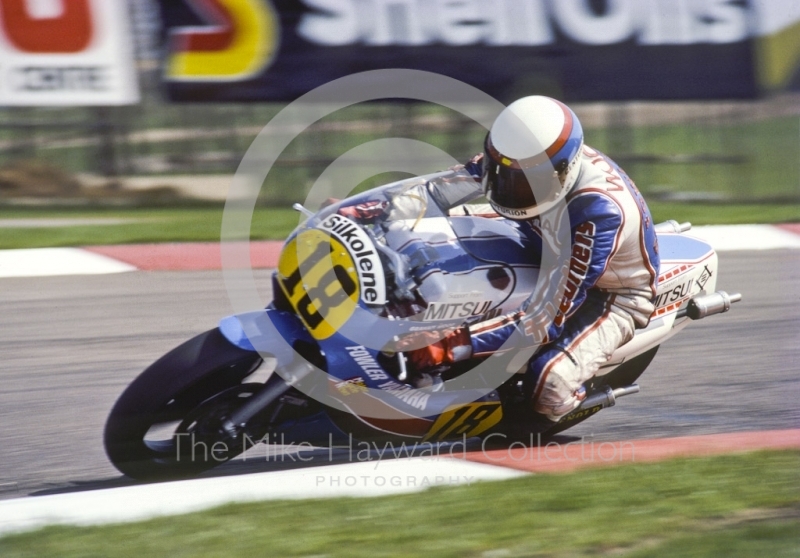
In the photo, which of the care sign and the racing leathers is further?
the care sign

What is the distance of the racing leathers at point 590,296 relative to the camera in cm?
391

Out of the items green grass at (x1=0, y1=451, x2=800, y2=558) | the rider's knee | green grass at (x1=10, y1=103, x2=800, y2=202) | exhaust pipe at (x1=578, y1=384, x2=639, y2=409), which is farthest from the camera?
green grass at (x1=10, y1=103, x2=800, y2=202)

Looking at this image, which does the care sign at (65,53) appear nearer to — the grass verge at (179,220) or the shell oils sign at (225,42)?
the shell oils sign at (225,42)

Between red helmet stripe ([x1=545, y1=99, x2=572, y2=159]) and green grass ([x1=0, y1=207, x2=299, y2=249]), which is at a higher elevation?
red helmet stripe ([x1=545, y1=99, x2=572, y2=159])

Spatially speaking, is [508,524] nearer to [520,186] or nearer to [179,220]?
[520,186]

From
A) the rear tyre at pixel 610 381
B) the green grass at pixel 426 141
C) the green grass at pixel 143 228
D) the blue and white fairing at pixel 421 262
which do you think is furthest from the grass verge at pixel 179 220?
the blue and white fairing at pixel 421 262

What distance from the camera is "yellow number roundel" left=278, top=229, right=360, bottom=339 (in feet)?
11.9

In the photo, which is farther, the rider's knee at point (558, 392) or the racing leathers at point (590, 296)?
the rider's knee at point (558, 392)

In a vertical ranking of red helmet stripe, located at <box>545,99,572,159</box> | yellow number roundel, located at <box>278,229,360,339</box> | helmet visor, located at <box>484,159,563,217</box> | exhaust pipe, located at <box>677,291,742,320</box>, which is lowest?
exhaust pipe, located at <box>677,291,742,320</box>

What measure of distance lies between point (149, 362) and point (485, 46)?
5675 millimetres

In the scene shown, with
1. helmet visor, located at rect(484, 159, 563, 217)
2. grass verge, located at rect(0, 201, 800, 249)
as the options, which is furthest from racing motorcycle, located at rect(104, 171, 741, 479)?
grass verge, located at rect(0, 201, 800, 249)

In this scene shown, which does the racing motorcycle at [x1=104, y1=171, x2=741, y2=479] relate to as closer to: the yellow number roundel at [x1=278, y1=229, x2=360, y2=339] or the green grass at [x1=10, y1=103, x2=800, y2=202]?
the yellow number roundel at [x1=278, y1=229, x2=360, y2=339]

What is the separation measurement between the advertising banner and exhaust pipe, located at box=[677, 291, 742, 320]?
5.74m

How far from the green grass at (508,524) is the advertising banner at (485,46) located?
22.4ft
